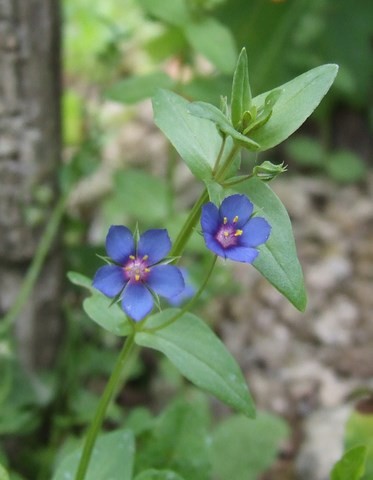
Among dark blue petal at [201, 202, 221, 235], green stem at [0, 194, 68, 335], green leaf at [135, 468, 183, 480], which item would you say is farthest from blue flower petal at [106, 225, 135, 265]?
green stem at [0, 194, 68, 335]

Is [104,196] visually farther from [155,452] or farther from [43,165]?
[155,452]

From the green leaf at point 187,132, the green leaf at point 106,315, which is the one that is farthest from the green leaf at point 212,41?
the green leaf at point 106,315

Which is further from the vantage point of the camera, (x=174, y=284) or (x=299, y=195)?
(x=299, y=195)

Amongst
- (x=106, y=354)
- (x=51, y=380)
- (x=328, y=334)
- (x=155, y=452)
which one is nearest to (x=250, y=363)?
(x=328, y=334)

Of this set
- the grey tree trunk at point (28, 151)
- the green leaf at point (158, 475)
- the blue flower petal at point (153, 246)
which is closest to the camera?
the blue flower petal at point (153, 246)

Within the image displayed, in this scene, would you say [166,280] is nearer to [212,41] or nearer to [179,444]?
[179,444]

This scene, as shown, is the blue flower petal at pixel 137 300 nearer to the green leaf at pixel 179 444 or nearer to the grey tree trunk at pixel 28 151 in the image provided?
the green leaf at pixel 179 444
